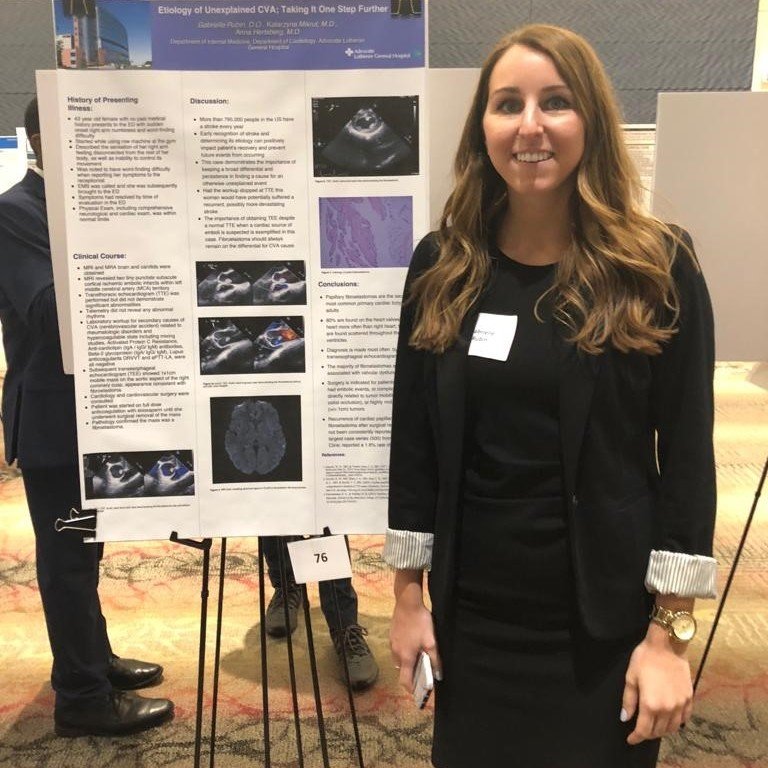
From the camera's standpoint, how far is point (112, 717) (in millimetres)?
2061

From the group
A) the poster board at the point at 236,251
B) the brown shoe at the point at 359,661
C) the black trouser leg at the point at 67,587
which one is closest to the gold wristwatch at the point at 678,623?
the poster board at the point at 236,251

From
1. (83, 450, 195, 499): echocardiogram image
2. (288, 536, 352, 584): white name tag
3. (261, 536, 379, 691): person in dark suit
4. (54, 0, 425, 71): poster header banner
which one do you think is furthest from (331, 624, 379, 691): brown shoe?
(54, 0, 425, 71): poster header banner

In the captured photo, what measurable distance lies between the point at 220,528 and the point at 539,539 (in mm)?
613

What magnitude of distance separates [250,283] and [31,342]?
82 centimetres

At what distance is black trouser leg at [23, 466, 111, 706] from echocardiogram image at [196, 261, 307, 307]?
0.83 metres

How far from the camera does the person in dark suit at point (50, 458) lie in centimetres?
176

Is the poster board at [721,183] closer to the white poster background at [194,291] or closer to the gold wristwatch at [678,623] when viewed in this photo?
the white poster background at [194,291]

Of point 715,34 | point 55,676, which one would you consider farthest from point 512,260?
point 715,34

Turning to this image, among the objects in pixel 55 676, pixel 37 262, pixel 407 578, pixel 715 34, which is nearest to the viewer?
pixel 407 578

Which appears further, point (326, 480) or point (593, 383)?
point (326, 480)

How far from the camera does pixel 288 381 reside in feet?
4.47

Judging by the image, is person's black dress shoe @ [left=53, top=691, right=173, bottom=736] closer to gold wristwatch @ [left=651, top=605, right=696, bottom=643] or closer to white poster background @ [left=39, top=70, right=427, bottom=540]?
white poster background @ [left=39, top=70, right=427, bottom=540]

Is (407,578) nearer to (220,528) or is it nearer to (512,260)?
(220,528)

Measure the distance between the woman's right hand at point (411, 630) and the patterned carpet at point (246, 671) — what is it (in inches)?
36.5
